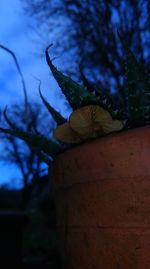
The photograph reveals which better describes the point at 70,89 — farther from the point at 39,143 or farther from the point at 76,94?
the point at 39,143

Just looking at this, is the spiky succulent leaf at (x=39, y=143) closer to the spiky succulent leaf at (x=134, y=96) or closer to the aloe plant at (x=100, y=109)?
the aloe plant at (x=100, y=109)

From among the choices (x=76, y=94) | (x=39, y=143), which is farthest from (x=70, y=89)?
(x=39, y=143)

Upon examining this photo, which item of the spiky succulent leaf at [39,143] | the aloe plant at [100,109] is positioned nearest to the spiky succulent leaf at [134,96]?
the aloe plant at [100,109]

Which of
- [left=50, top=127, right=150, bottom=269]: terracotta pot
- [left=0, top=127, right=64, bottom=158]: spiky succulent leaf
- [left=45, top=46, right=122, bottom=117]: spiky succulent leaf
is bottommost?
[left=50, top=127, right=150, bottom=269]: terracotta pot

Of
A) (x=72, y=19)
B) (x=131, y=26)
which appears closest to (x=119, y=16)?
(x=131, y=26)

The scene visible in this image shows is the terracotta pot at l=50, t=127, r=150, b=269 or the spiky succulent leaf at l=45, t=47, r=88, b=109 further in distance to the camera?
the spiky succulent leaf at l=45, t=47, r=88, b=109

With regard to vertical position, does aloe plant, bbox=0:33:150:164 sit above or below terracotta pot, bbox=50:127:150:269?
above

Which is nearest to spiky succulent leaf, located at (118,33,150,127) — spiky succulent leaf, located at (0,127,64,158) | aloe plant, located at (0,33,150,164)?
aloe plant, located at (0,33,150,164)

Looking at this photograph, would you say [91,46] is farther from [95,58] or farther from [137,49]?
[137,49]

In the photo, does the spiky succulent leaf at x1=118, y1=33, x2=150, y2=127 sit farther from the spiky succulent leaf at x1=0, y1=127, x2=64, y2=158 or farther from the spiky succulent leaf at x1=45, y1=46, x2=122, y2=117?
the spiky succulent leaf at x1=0, y1=127, x2=64, y2=158
